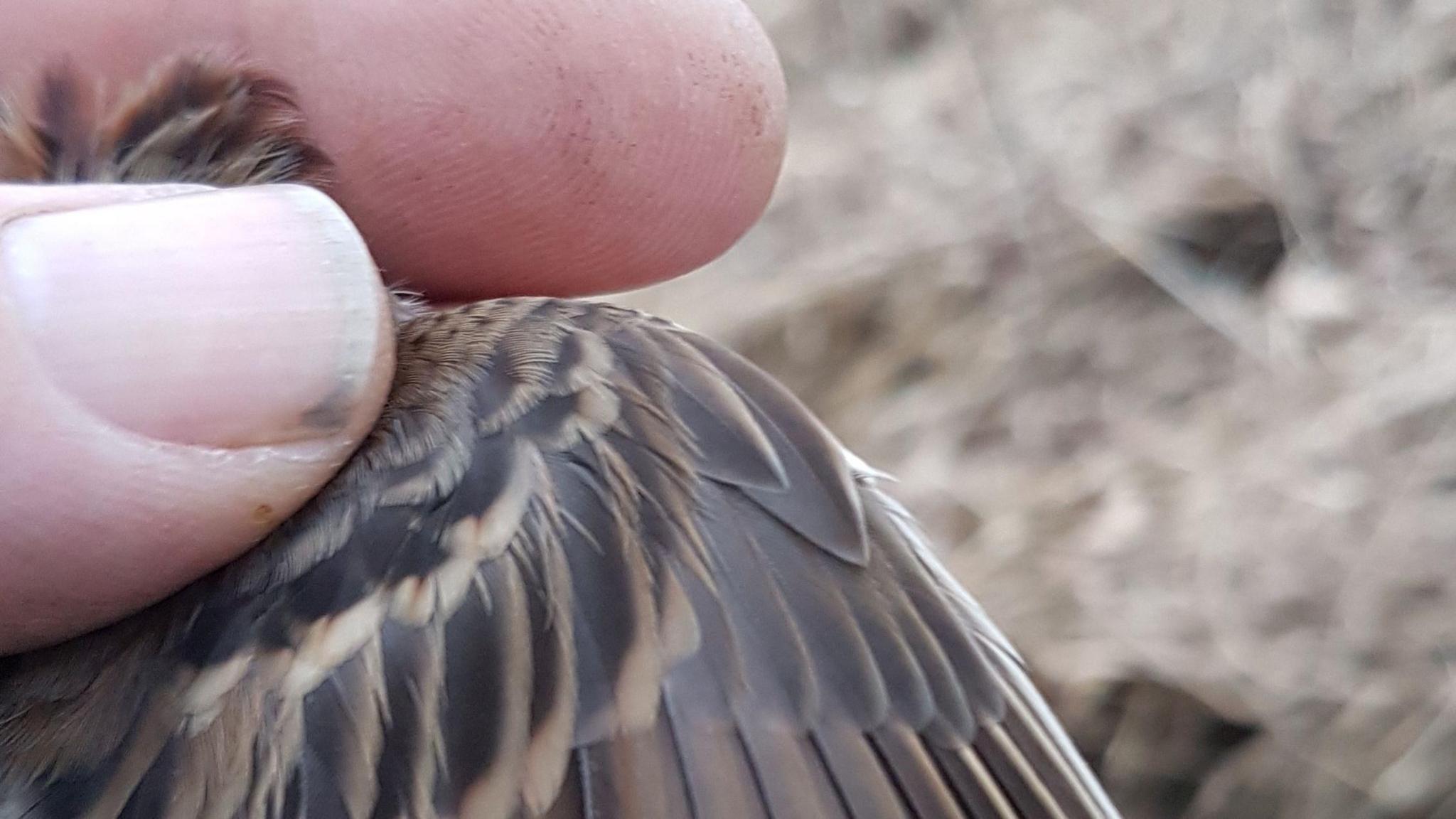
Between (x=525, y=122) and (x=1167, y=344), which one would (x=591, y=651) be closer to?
(x=525, y=122)

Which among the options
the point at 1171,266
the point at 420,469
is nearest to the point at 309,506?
the point at 420,469

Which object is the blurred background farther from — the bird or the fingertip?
the bird

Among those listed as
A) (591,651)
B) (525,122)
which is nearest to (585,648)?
(591,651)

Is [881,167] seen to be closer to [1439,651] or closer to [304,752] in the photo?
[1439,651]

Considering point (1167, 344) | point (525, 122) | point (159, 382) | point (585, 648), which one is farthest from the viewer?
point (1167, 344)

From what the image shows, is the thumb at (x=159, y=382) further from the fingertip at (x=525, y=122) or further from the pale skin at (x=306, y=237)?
the fingertip at (x=525, y=122)

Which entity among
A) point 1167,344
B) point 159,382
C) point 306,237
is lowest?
point 1167,344
